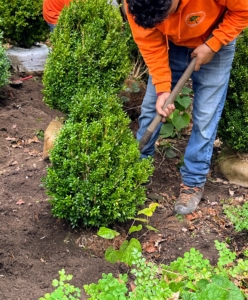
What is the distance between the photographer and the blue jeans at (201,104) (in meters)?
3.40

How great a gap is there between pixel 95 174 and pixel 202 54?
108 cm

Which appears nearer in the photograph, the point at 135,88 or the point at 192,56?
the point at 192,56

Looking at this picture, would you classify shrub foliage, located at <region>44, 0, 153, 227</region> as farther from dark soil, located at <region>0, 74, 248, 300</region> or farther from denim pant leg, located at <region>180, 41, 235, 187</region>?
denim pant leg, located at <region>180, 41, 235, 187</region>

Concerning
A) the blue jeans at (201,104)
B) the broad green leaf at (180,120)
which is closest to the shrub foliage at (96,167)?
the blue jeans at (201,104)

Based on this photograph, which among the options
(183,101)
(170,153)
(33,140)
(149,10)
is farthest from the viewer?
(33,140)

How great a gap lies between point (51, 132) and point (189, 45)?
1603mm

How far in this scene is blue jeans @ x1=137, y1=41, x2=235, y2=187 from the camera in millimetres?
3404

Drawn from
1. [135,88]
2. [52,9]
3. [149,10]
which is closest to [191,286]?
[149,10]

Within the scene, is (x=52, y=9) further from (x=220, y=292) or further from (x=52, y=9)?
(x=220, y=292)

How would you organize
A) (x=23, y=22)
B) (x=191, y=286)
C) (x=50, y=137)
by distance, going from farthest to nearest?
(x=23, y=22), (x=50, y=137), (x=191, y=286)

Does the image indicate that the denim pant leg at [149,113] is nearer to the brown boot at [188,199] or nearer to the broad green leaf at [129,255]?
the brown boot at [188,199]

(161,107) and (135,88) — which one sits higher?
(161,107)

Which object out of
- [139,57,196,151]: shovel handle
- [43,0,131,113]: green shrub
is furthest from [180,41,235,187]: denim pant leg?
[43,0,131,113]: green shrub

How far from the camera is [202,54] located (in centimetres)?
316
